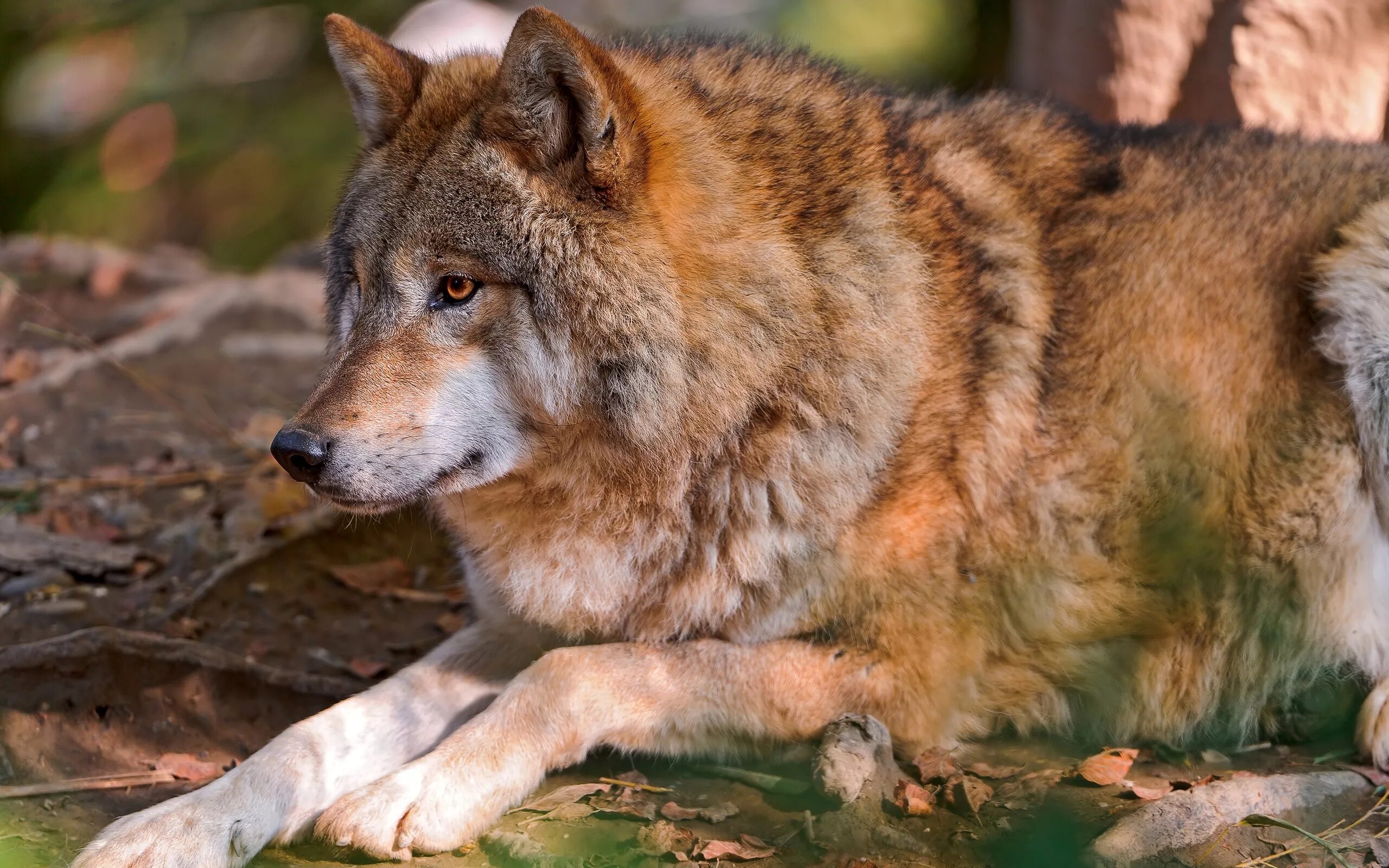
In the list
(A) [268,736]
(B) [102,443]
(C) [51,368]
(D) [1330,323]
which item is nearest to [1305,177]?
(D) [1330,323]

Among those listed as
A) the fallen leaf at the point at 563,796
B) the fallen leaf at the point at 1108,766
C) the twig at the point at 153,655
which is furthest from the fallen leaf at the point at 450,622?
the fallen leaf at the point at 1108,766

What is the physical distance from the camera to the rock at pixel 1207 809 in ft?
9.35

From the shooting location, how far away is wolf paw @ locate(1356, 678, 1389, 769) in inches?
130

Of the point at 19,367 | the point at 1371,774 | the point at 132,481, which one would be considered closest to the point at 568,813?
the point at 1371,774

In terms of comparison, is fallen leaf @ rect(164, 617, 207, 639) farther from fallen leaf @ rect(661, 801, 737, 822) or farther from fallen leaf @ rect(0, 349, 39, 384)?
fallen leaf @ rect(0, 349, 39, 384)

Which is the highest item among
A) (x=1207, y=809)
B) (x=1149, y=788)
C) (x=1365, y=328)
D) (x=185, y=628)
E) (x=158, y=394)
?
(x=1365, y=328)

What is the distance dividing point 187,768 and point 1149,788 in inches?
111

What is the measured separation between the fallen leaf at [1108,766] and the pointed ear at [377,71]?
2.72 meters

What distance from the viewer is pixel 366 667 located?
4.24 m

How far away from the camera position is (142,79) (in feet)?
13.4

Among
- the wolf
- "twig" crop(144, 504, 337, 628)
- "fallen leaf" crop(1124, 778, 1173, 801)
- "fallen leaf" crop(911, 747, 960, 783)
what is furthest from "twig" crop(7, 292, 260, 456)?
"fallen leaf" crop(1124, 778, 1173, 801)

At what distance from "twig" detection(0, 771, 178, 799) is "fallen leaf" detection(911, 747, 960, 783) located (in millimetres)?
2189

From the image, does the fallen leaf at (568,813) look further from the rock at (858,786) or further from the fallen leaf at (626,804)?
the rock at (858,786)

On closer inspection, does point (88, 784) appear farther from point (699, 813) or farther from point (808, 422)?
point (808, 422)
